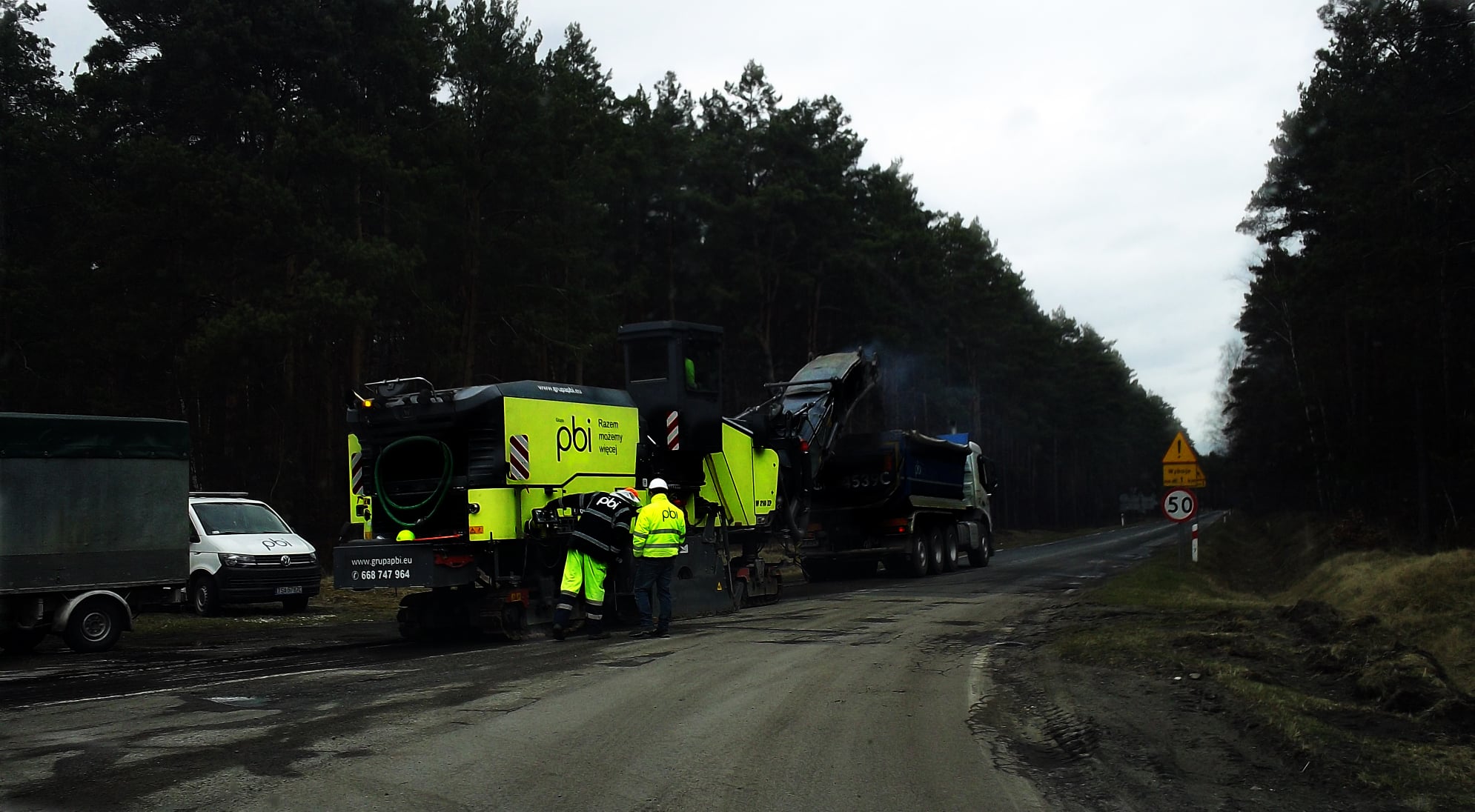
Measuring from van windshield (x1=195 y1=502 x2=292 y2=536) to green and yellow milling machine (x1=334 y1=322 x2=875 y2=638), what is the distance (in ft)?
17.0

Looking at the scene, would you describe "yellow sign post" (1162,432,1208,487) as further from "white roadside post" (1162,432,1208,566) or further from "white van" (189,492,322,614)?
"white van" (189,492,322,614)

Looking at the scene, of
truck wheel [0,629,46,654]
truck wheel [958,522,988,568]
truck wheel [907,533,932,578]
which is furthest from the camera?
truck wheel [958,522,988,568]

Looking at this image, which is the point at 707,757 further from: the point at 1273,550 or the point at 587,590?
the point at 1273,550

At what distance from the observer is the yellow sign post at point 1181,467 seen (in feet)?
81.3

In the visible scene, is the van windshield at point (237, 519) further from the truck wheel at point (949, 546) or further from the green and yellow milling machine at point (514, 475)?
the truck wheel at point (949, 546)

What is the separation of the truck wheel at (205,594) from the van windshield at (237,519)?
71cm

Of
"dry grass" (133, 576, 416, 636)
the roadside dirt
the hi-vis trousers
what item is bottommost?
the roadside dirt

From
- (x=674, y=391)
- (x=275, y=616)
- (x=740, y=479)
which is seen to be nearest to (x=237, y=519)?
(x=275, y=616)

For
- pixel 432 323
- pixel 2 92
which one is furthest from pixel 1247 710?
pixel 2 92

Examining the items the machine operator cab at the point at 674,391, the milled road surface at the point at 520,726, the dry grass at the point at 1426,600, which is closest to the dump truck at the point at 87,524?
the milled road surface at the point at 520,726

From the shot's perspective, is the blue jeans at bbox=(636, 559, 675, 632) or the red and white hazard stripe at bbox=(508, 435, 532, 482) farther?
the blue jeans at bbox=(636, 559, 675, 632)

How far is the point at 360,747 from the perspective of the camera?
756 cm

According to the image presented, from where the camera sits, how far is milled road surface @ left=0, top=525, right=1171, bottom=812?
644cm

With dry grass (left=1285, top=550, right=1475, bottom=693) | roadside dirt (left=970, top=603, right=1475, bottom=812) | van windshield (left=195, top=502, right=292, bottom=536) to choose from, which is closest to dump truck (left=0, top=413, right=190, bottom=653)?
van windshield (left=195, top=502, right=292, bottom=536)
